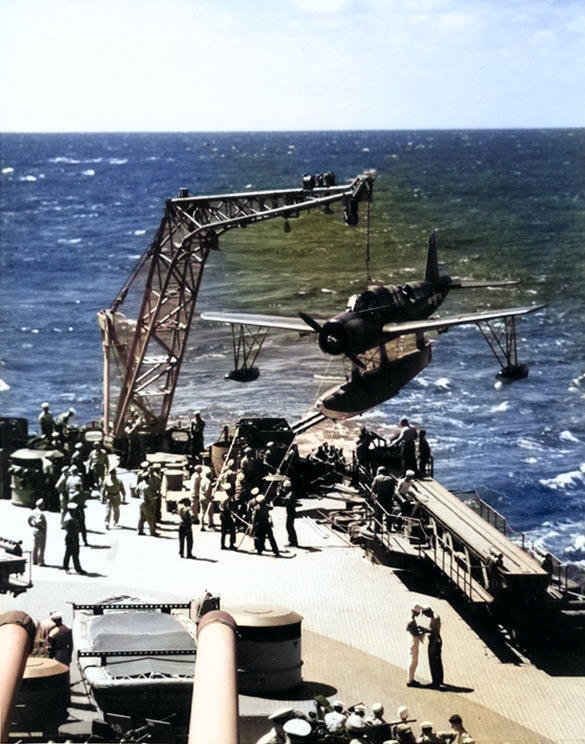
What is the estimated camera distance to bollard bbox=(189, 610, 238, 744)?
704 inches

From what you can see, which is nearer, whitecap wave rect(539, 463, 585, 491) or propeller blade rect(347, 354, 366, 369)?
propeller blade rect(347, 354, 366, 369)

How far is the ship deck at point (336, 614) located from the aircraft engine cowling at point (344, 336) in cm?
400

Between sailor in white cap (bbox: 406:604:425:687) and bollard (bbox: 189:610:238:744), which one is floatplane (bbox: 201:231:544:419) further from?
bollard (bbox: 189:610:238:744)

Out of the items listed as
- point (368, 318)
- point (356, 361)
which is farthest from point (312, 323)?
point (368, 318)

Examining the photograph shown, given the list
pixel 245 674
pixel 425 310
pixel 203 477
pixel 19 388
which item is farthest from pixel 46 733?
pixel 19 388

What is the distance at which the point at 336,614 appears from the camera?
2848 centimetres

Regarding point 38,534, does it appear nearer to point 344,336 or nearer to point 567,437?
point 344,336

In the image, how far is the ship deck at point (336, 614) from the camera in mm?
24703

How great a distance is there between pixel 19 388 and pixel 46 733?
167 ft

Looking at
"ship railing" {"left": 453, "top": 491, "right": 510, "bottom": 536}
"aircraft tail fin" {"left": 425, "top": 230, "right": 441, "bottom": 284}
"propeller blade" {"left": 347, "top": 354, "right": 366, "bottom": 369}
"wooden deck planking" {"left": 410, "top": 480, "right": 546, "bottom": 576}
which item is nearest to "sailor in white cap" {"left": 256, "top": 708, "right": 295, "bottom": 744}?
"wooden deck planking" {"left": 410, "top": 480, "right": 546, "bottom": 576}

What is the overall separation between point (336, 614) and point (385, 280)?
1369 inches

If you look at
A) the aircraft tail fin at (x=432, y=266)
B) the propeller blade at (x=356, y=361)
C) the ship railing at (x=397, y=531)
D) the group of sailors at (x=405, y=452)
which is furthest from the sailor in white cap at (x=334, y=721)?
the aircraft tail fin at (x=432, y=266)

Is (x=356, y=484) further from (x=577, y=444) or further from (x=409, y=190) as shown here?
(x=409, y=190)

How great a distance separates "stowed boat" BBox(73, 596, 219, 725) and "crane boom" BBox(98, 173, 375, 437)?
1487 cm
